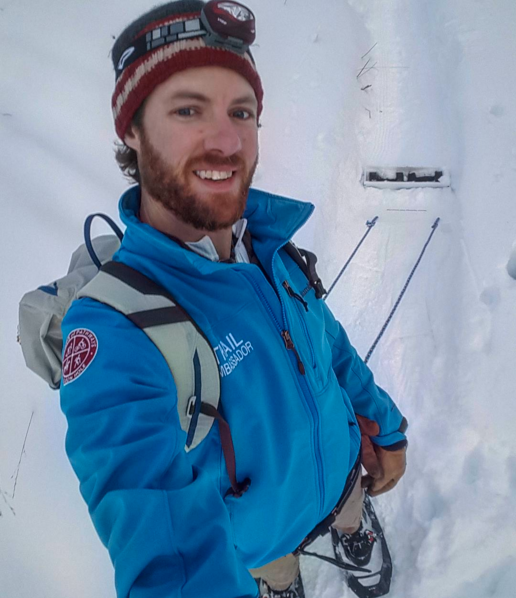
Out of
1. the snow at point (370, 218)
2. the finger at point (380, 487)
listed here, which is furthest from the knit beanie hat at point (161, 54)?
the finger at point (380, 487)

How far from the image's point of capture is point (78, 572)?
5.69 feet

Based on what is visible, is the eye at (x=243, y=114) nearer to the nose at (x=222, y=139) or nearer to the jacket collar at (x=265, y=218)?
the nose at (x=222, y=139)

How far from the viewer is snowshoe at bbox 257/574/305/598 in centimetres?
185

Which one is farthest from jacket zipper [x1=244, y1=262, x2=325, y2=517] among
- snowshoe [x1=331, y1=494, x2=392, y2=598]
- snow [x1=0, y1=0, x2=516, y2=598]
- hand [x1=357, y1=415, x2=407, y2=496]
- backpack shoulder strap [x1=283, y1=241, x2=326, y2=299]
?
snow [x1=0, y1=0, x2=516, y2=598]

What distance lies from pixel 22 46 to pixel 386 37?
318 centimetres

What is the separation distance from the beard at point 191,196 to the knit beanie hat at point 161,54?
191mm

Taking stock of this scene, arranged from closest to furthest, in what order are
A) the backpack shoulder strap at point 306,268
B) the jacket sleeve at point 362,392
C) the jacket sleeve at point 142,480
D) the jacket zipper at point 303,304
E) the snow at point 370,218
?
the jacket sleeve at point 142,480, the jacket zipper at point 303,304, the backpack shoulder strap at point 306,268, the jacket sleeve at point 362,392, the snow at point 370,218

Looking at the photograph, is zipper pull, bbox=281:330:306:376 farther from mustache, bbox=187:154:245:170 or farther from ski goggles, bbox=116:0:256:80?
ski goggles, bbox=116:0:256:80

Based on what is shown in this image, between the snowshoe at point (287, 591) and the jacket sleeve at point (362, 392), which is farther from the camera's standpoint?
the snowshoe at point (287, 591)

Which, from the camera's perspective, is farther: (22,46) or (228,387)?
(22,46)

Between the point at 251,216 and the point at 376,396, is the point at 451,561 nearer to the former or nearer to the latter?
the point at 376,396

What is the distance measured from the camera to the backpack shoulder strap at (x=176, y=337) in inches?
36.3

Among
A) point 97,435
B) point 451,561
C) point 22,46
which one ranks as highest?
point 22,46

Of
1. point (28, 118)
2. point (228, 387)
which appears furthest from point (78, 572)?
point (28, 118)
